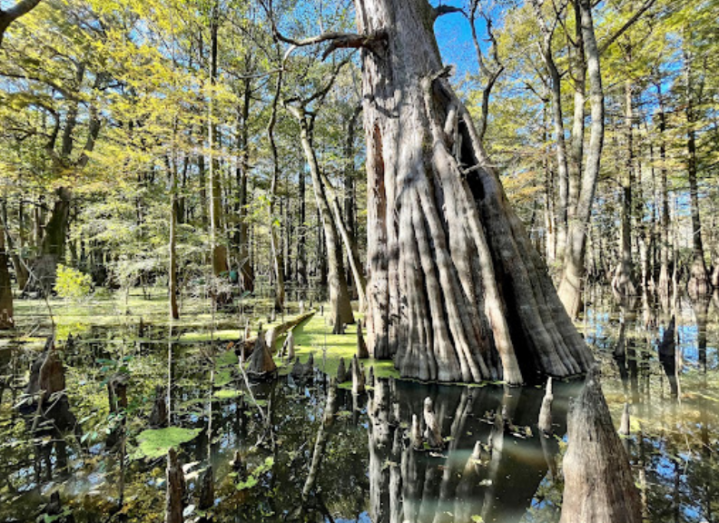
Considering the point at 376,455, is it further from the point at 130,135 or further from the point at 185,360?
the point at 130,135

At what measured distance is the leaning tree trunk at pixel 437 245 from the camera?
204 inches

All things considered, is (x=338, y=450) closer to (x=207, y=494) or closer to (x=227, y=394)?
(x=207, y=494)

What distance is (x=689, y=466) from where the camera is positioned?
112 inches

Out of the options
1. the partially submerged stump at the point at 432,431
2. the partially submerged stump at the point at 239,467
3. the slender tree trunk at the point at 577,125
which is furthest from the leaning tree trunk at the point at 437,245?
the slender tree trunk at the point at 577,125

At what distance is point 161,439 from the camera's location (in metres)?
3.36

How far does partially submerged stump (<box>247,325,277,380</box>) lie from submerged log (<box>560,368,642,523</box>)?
454 cm

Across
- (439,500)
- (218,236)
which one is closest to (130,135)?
(218,236)

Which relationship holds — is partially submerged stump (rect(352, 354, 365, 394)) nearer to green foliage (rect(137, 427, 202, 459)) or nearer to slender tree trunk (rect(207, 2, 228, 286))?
Result: green foliage (rect(137, 427, 202, 459))

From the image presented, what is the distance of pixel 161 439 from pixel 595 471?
3574mm

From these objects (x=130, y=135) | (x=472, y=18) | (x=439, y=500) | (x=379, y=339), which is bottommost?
(x=439, y=500)

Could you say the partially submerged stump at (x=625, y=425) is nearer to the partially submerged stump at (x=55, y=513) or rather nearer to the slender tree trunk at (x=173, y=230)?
the partially submerged stump at (x=55, y=513)

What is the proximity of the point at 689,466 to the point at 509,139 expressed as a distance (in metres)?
15.4

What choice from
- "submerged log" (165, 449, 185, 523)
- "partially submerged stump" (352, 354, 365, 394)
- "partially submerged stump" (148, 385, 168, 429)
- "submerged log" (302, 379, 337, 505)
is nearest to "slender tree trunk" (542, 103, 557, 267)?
"partially submerged stump" (352, 354, 365, 394)

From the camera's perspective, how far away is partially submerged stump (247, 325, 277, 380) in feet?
17.7
